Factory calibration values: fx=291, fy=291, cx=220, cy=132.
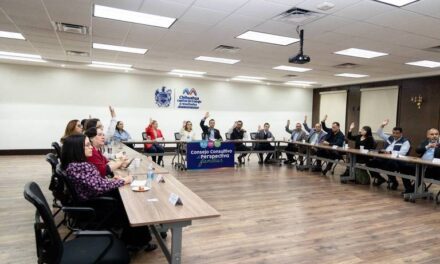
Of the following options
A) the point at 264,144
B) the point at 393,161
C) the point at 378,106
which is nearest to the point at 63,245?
the point at 393,161

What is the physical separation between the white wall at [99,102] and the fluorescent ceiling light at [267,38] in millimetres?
5562

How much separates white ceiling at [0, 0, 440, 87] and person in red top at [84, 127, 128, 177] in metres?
1.62

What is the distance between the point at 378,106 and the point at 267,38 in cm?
661

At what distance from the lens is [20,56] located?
7.44 metres

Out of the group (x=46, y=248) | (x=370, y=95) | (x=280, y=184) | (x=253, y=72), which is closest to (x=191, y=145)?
(x=280, y=184)

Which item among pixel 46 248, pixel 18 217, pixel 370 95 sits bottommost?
pixel 18 217

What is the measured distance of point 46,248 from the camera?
1.66 metres

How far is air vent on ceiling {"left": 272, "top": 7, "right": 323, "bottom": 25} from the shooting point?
3637 millimetres

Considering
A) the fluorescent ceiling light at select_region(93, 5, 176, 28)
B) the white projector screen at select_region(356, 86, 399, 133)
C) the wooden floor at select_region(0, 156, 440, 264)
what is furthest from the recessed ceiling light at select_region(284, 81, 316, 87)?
the fluorescent ceiling light at select_region(93, 5, 176, 28)

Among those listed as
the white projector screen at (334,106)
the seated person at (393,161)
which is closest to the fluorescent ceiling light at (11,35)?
the seated person at (393,161)

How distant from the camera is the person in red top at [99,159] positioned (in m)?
2.86

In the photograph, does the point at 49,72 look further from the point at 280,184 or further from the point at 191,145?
the point at 280,184

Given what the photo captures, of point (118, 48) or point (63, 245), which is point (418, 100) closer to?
point (118, 48)

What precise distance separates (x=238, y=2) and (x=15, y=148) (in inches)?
327
